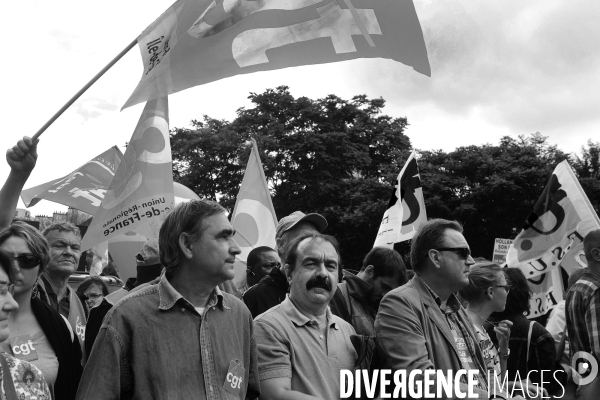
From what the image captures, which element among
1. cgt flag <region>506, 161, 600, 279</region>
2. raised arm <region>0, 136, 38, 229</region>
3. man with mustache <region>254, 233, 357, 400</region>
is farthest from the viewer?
cgt flag <region>506, 161, 600, 279</region>

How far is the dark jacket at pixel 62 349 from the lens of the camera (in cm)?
286

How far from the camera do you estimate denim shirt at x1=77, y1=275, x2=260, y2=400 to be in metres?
2.35

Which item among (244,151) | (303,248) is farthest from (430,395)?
(244,151)

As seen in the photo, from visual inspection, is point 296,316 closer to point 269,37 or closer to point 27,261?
point 27,261

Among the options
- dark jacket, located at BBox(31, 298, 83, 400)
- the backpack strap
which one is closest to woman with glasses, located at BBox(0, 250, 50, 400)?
the backpack strap

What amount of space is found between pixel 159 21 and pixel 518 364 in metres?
3.14

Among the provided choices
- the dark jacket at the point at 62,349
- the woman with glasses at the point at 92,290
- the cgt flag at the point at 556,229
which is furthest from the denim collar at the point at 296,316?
the cgt flag at the point at 556,229

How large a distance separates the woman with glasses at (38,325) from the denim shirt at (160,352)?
59 centimetres

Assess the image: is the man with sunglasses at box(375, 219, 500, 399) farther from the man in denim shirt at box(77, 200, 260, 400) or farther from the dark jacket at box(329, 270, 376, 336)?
the man in denim shirt at box(77, 200, 260, 400)

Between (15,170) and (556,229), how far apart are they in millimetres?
5587

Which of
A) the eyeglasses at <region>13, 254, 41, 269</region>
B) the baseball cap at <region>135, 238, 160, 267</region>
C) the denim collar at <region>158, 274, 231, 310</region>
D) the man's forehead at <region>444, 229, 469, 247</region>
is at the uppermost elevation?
the baseball cap at <region>135, 238, 160, 267</region>

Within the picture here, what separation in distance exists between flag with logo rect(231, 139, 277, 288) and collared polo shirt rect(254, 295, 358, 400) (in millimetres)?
4053

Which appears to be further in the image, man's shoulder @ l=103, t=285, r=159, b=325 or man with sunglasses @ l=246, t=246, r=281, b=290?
man with sunglasses @ l=246, t=246, r=281, b=290

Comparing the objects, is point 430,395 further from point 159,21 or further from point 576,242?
point 576,242
